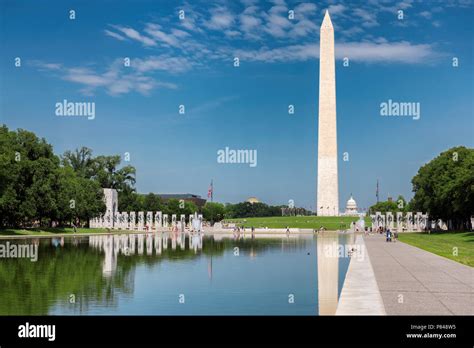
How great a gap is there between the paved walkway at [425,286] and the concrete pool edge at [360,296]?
0.18m

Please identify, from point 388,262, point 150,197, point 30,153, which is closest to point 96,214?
point 30,153

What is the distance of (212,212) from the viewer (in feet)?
406

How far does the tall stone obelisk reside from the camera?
247 ft

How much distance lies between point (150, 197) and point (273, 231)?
37.9m

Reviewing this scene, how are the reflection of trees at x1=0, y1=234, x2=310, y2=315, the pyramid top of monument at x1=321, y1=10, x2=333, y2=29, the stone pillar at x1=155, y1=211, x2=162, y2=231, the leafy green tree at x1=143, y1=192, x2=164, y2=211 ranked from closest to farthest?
1. the reflection of trees at x1=0, y1=234, x2=310, y2=315
2. the pyramid top of monument at x1=321, y1=10, x2=333, y2=29
3. the stone pillar at x1=155, y1=211, x2=162, y2=231
4. the leafy green tree at x1=143, y1=192, x2=164, y2=211

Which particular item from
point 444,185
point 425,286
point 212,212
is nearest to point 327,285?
point 425,286

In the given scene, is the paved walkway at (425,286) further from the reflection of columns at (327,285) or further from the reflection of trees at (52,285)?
the reflection of trees at (52,285)

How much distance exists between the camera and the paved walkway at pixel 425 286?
11508mm

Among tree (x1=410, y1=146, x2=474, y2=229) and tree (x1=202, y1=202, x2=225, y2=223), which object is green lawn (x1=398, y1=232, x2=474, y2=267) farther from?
tree (x1=202, y1=202, x2=225, y2=223)

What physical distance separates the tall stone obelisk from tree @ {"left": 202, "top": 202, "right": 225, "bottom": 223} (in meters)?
45.4

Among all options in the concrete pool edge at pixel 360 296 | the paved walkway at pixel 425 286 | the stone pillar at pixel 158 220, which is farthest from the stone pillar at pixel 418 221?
the concrete pool edge at pixel 360 296

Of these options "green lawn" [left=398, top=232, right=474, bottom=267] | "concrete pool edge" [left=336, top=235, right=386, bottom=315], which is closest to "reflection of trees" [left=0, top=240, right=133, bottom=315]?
"concrete pool edge" [left=336, top=235, right=386, bottom=315]
